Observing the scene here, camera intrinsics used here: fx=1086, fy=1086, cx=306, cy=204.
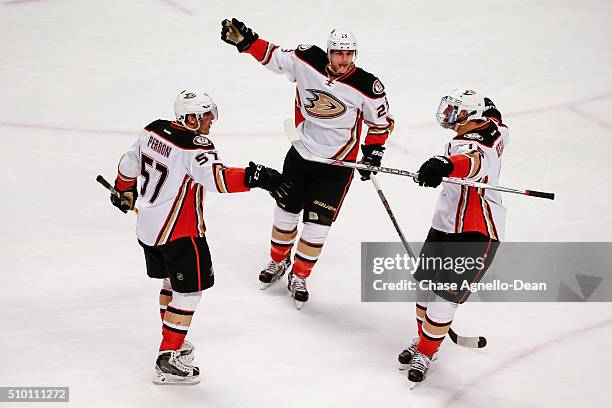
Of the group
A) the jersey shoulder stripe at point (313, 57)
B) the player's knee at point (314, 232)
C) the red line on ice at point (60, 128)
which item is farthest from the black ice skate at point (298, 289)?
the red line on ice at point (60, 128)

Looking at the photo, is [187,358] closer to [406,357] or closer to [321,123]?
[406,357]

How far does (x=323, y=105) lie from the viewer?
15.1 feet

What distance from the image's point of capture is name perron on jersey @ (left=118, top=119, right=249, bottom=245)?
3.71 metres

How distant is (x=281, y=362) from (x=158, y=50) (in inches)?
152

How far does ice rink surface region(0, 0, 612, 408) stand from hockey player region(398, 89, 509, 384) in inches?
8.7

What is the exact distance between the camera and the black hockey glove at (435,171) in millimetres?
3709

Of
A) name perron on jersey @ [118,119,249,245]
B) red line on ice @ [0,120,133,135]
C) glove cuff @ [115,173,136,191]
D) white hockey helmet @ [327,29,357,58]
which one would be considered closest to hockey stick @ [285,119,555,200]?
white hockey helmet @ [327,29,357,58]

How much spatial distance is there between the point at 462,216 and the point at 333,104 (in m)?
0.87

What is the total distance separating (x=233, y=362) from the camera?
416cm

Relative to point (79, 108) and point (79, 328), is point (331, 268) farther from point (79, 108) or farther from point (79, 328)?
point (79, 108)

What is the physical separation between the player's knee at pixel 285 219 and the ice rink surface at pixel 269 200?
27 cm

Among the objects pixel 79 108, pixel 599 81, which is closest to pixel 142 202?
pixel 79 108

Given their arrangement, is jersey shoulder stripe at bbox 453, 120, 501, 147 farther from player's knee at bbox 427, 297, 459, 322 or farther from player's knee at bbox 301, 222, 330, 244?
player's knee at bbox 301, 222, 330, 244

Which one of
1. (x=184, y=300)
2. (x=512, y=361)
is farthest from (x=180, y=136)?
(x=512, y=361)
